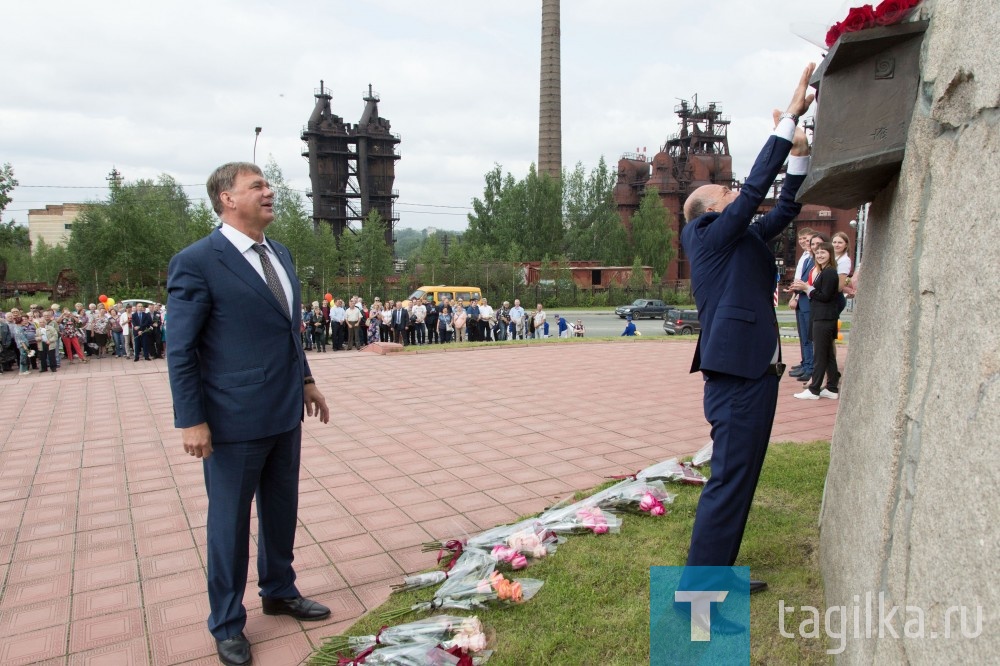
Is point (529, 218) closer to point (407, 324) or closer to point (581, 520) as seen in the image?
point (407, 324)

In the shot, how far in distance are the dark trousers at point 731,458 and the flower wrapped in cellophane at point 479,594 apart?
85cm

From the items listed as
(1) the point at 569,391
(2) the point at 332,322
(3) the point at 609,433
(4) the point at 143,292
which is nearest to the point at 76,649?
(3) the point at 609,433

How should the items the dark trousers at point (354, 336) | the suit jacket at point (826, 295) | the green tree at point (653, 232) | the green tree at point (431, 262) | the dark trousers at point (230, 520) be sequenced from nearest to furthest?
1. the dark trousers at point (230, 520)
2. the suit jacket at point (826, 295)
3. the dark trousers at point (354, 336)
4. the green tree at point (431, 262)
5. the green tree at point (653, 232)

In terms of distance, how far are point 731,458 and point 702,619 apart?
0.72 m

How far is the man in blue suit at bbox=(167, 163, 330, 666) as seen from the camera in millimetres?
2781

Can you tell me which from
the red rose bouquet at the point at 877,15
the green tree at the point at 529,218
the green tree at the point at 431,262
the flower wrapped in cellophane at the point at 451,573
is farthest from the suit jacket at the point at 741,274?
the green tree at the point at 529,218

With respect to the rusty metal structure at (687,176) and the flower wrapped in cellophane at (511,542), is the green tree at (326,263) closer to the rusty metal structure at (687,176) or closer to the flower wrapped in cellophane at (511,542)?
the rusty metal structure at (687,176)

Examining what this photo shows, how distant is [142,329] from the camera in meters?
16.6

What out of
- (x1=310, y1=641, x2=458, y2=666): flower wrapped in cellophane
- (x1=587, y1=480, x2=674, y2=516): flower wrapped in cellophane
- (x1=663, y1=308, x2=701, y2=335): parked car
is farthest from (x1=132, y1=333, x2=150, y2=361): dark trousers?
(x1=663, y1=308, x2=701, y2=335): parked car

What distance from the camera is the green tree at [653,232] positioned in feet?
164

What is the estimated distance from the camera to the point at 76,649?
9.69 ft

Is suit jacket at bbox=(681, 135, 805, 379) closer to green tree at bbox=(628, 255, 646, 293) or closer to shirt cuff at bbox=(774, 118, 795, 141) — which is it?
shirt cuff at bbox=(774, 118, 795, 141)

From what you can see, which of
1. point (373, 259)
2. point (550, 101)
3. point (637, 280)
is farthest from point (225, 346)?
point (550, 101)

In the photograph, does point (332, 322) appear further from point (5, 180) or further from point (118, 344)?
point (5, 180)
